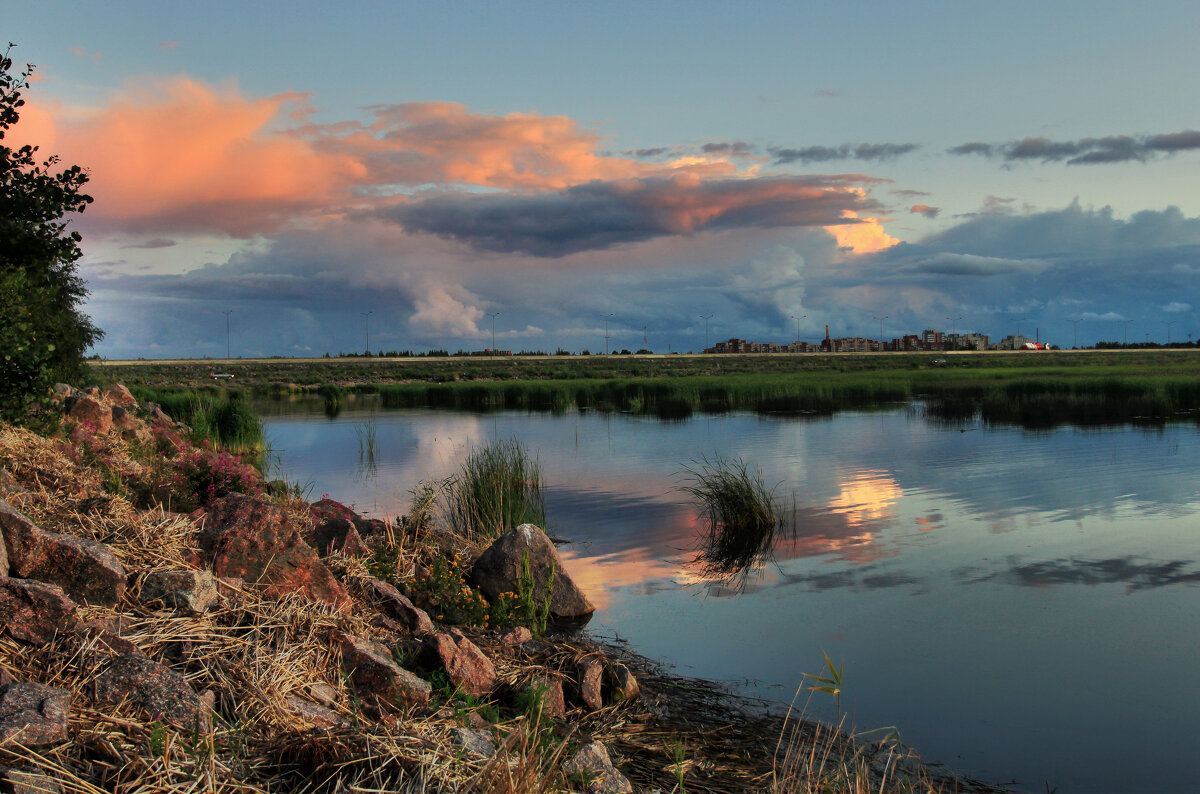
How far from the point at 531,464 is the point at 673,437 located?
423 inches

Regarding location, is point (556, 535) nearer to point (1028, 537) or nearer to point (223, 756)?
point (1028, 537)

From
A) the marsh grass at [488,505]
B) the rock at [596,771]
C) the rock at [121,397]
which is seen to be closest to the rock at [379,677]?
the rock at [596,771]

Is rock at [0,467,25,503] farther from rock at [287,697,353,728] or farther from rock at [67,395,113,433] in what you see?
rock at [67,395,113,433]

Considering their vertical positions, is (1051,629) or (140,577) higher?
(140,577)

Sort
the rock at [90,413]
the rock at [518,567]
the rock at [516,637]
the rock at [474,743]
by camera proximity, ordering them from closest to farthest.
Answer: the rock at [474,743]
the rock at [516,637]
the rock at [518,567]
the rock at [90,413]

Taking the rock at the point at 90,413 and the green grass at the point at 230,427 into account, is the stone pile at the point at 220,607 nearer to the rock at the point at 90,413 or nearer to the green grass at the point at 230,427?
the rock at the point at 90,413

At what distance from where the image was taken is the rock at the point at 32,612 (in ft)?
15.4

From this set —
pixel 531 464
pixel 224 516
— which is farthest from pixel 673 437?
pixel 224 516

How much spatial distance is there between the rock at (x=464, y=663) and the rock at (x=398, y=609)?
75 centimetres

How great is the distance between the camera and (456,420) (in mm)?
41219

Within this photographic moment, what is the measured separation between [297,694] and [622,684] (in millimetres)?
3049

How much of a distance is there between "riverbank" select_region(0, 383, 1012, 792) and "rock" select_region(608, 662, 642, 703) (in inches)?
1.8

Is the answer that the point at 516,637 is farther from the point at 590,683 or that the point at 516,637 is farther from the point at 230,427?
the point at 230,427

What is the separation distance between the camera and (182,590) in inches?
225
